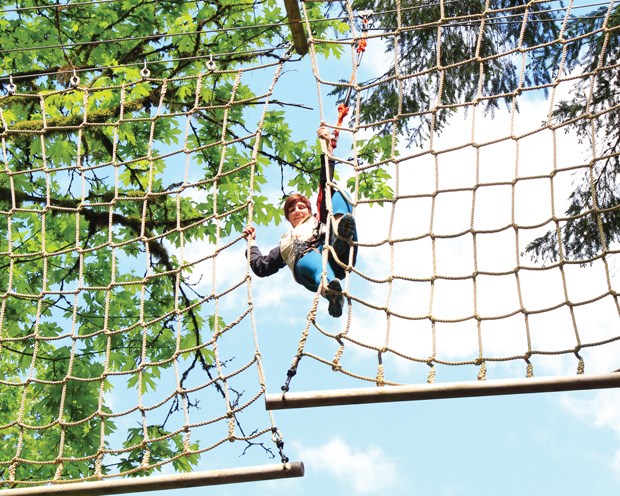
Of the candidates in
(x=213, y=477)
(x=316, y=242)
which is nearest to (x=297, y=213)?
(x=316, y=242)

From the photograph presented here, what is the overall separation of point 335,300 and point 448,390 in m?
1.24

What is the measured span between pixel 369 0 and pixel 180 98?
1682 millimetres

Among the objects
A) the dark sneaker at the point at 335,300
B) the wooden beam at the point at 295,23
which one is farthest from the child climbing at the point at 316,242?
the wooden beam at the point at 295,23

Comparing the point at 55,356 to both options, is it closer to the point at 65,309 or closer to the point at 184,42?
the point at 65,309

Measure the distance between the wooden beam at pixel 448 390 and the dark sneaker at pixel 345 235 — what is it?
846mm

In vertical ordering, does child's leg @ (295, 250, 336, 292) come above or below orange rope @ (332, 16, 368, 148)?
below

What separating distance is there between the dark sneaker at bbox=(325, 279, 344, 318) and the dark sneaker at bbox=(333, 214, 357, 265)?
0.15 m

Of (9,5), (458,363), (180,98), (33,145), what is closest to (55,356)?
(33,145)

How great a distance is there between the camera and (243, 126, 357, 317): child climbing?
15.5ft

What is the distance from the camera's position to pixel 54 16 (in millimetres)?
8477

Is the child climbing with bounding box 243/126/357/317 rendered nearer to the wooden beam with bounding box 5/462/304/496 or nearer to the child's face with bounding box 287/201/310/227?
the child's face with bounding box 287/201/310/227

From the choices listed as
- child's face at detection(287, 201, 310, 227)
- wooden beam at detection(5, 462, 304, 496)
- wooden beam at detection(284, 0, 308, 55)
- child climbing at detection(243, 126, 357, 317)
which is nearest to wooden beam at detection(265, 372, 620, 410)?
wooden beam at detection(5, 462, 304, 496)

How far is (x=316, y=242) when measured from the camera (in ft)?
17.3

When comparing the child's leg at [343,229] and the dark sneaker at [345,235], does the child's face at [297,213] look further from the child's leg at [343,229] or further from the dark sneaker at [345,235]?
the dark sneaker at [345,235]
